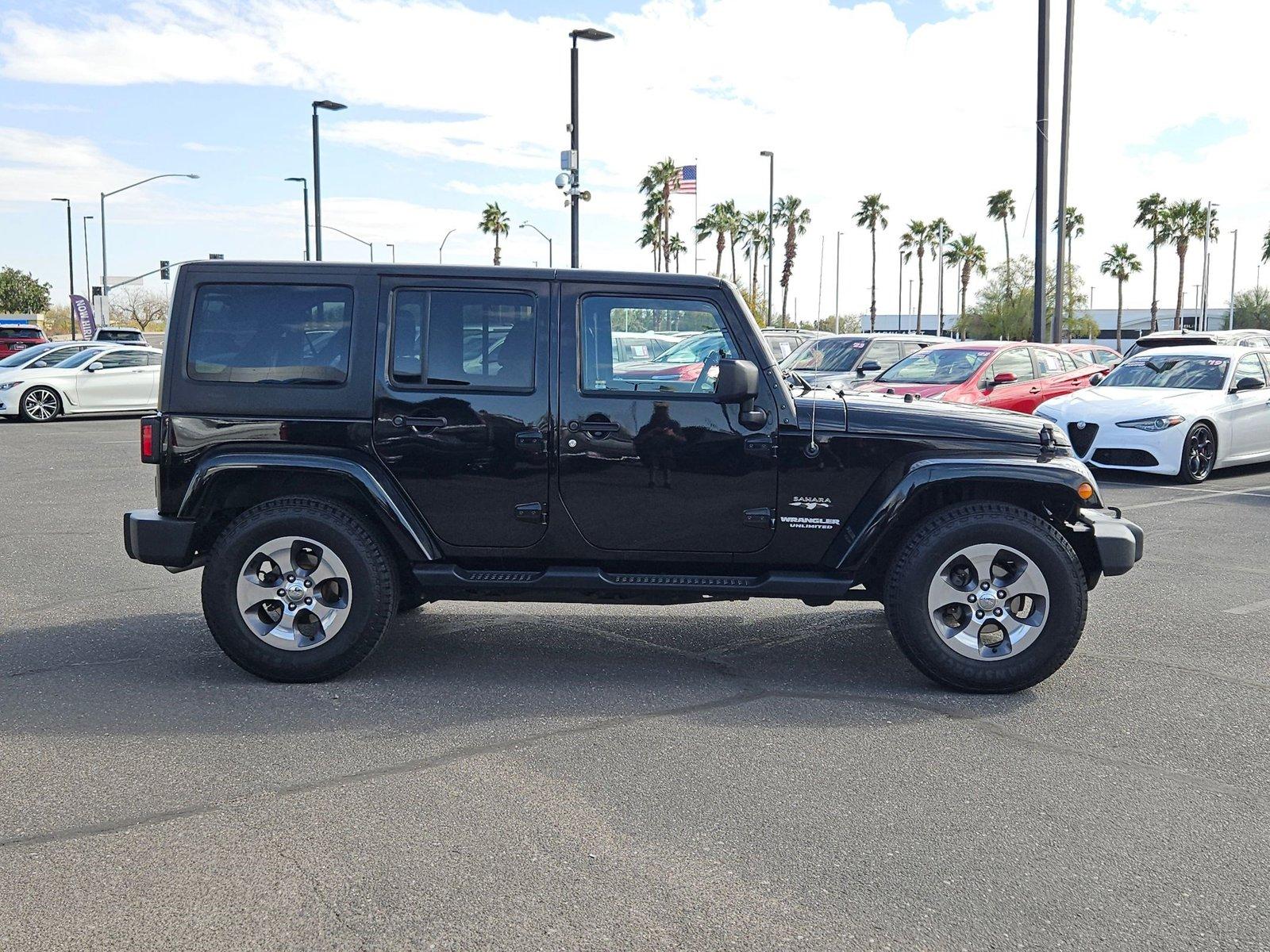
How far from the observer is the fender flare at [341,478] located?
5.35 m

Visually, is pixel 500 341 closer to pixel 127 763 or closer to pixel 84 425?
pixel 127 763

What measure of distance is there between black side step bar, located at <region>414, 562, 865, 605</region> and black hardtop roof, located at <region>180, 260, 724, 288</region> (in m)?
1.32

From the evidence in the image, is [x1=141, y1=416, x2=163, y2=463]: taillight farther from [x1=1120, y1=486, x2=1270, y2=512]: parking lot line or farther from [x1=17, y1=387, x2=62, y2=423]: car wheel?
[x1=17, y1=387, x2=62, y2=423]: car wheel

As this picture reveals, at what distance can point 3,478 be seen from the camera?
13.0m

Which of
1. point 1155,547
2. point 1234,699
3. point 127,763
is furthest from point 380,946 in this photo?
point 1155,547

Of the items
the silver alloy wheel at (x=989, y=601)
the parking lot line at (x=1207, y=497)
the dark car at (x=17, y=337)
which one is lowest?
the parking lot line at (x=1207, y=497)

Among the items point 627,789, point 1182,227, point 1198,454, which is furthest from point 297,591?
point 1182,227

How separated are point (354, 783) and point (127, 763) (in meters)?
0.88

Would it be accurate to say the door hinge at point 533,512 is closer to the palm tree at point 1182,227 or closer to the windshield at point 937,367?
the windshield at point 937,367

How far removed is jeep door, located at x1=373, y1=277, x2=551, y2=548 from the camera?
541 cm

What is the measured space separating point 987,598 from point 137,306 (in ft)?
346

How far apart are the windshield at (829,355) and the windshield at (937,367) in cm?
284

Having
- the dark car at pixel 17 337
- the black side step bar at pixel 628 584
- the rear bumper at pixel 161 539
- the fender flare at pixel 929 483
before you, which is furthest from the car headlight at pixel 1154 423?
the dark car at pixel 17 337

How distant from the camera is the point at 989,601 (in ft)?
17.6
